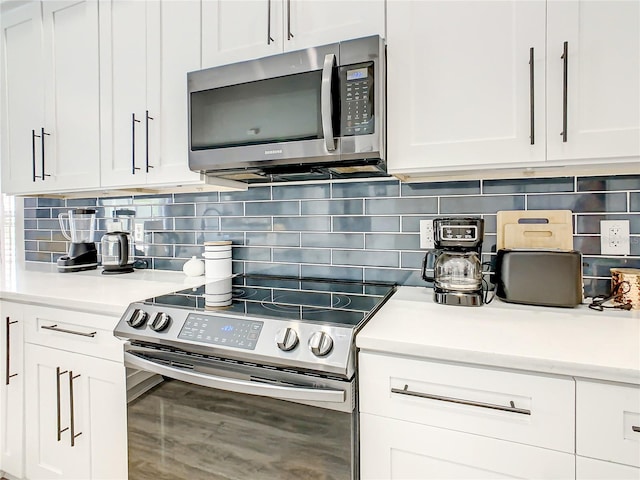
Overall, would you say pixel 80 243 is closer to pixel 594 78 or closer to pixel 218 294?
pixel 218 294

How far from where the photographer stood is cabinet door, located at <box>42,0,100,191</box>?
179cm

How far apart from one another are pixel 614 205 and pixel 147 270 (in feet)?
7.37

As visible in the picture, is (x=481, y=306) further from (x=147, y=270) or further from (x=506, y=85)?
(x=147, y=270)

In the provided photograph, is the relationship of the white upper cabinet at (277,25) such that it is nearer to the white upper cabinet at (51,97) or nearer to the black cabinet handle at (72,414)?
the white upper cabinet at (51,97)

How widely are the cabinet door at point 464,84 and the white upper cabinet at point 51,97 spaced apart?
1.51m

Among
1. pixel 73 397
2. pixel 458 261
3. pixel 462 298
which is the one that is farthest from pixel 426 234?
pixel 73 397

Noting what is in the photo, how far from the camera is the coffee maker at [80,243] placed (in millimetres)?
→ 2057

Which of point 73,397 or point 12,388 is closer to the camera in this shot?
point 73,397

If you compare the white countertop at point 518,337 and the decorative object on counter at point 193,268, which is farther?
the decorative object on counter at point 193,268

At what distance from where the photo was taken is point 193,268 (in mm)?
1856

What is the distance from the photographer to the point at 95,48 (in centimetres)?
178

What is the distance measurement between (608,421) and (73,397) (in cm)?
173

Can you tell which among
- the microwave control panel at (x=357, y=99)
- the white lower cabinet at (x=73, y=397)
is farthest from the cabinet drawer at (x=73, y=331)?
the microwave control panel at (x=357, y=99)

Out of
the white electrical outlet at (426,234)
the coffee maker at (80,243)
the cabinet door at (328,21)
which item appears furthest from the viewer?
the coffee maker at (80,243)
